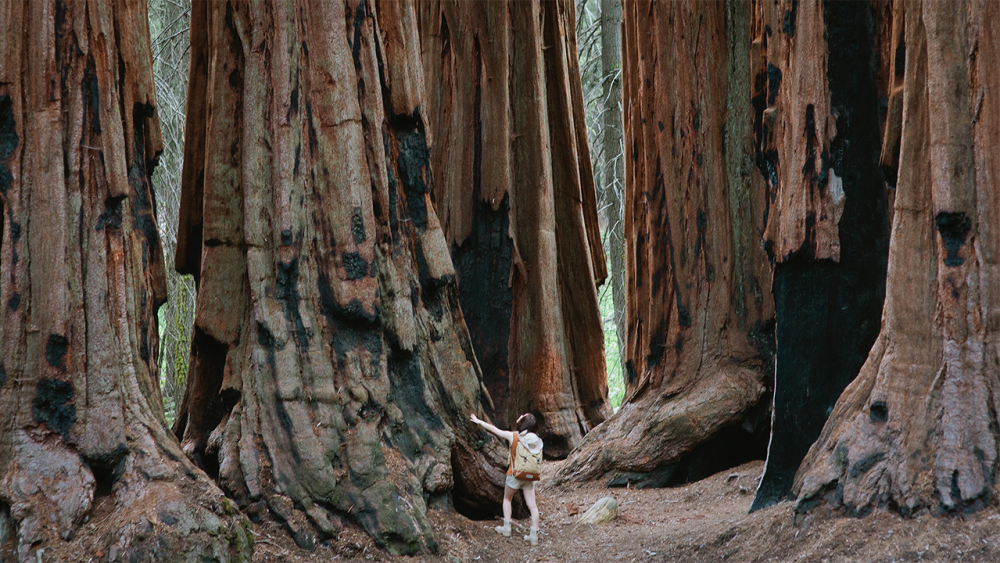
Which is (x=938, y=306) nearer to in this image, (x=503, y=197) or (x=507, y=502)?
(x=507, y=502)

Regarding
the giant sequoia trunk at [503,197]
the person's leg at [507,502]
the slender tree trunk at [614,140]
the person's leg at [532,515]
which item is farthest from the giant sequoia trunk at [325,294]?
the slender tree trunk at [614,140]

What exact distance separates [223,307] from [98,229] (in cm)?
105

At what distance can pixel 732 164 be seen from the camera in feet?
23.9

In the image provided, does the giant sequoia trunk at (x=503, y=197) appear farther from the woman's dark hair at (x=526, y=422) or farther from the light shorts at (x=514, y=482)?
the light shorts at (x=514, y=482)

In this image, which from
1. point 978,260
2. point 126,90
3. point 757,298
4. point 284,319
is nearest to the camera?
point 978,260

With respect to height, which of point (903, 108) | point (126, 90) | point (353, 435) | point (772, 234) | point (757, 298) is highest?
point (126, 90)

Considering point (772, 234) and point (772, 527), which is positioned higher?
point (772, 234)

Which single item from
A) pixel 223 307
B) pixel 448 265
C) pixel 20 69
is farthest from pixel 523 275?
pixel 20 69

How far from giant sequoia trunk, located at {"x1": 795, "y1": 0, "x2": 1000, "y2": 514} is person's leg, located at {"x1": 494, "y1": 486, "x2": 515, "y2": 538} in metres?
2.00

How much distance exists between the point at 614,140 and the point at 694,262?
6739 mm

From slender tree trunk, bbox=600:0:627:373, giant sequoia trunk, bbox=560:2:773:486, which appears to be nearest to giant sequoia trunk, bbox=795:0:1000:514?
giant sequoia trunk, bbox=560:2:773:486

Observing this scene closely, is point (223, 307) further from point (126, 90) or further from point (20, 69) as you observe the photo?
point (20, 69)

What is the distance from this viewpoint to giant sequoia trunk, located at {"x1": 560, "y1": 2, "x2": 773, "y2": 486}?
688cm

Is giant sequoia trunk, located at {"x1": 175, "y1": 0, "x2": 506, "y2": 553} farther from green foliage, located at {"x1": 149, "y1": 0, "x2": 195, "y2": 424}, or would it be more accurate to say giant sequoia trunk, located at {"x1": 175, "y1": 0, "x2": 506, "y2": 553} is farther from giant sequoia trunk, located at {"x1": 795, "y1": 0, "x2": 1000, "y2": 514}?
green foliage, located at {"x1": 149, "y1": 0, "x2": 195, "y2": 424}
